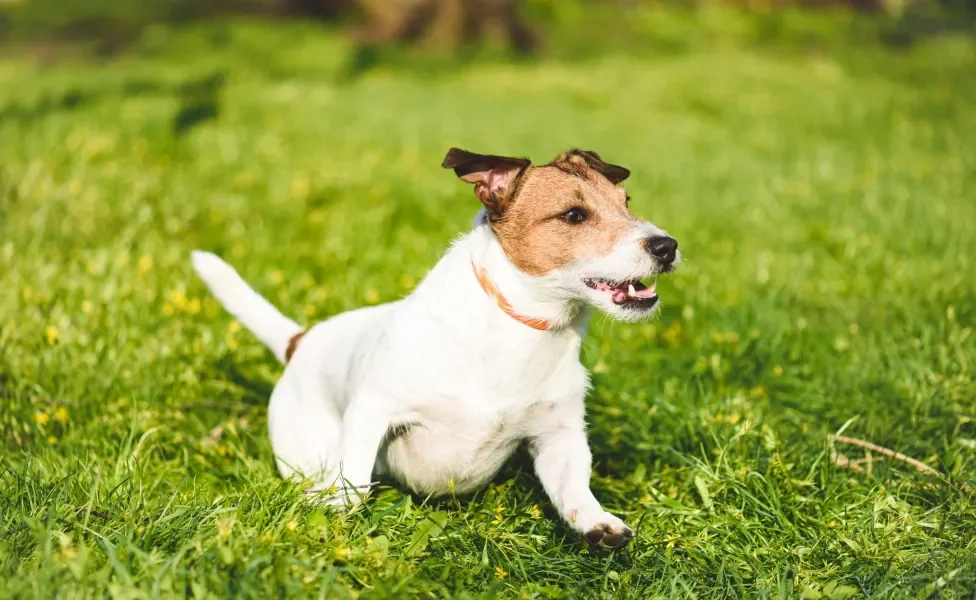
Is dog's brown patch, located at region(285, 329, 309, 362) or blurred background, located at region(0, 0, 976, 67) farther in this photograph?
blurred background, located at region(0, 0, 976, 67)

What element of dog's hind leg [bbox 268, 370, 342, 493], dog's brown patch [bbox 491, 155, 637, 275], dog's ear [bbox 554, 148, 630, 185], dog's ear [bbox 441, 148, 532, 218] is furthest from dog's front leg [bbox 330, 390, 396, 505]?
dog's ear [bbox 554, 148, 630, 185]

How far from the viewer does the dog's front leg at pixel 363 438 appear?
341 cm

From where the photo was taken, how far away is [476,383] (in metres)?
3.43

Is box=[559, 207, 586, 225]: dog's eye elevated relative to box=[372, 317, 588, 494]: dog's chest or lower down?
elevated

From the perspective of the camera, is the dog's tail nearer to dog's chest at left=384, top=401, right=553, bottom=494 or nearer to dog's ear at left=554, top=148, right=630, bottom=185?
dog's chest at left=384, top=401, right=553, bottom=494

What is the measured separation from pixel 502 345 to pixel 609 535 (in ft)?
2.59

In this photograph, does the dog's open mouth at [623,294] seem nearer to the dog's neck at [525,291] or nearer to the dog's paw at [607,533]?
the dog's neck at [525,291]

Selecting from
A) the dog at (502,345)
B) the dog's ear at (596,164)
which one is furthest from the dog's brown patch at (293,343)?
the dog's ear at (596,164)

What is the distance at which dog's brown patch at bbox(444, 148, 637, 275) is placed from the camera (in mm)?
3496

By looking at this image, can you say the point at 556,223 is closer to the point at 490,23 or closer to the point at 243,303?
the point at 243,303

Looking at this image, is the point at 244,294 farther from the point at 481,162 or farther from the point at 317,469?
the point at 481,162

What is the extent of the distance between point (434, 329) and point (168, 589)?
1.30 m

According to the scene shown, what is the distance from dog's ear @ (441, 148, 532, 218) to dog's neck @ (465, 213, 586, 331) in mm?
199

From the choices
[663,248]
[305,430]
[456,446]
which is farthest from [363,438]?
[663,248]
